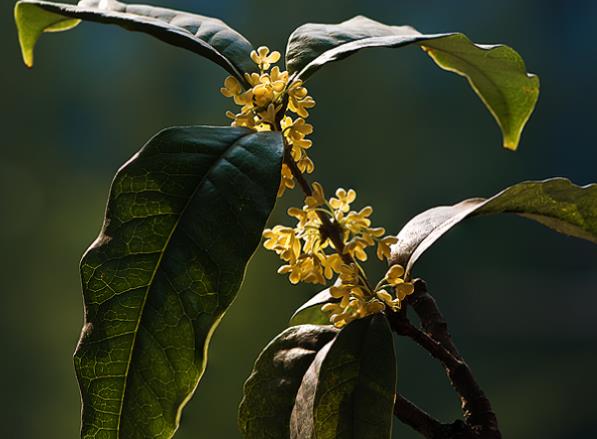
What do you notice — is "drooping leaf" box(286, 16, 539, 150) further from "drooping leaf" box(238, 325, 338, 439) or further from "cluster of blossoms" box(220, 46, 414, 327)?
"drooping leaf" box(238, 325, 338, 439)

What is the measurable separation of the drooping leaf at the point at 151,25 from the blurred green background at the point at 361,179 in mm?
2081

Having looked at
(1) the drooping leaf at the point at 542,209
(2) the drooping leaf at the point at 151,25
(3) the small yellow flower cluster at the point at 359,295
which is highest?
(2) the drooping leaf at the point at 151,25

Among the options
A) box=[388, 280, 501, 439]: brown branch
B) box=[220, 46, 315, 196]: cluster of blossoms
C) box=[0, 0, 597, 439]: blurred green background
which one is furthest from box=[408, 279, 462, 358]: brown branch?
box=[0, 0, 597, 439]: blurred green background

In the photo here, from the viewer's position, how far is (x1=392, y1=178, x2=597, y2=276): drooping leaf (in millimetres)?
394

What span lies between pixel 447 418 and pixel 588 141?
116 centimetres

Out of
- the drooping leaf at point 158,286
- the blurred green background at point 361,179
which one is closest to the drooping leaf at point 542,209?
the drooping leaf at point 158,286

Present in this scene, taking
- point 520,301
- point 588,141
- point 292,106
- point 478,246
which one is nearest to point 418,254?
point 292,106

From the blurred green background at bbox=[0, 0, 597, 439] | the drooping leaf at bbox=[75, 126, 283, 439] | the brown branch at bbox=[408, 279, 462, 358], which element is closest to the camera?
the drooping leaf at bbox=[75, 126, 283, 439]

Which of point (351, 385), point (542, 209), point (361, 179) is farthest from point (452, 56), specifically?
point (361, 179)

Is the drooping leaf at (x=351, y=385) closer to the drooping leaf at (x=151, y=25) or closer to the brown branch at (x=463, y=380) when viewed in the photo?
the brown branch at (x=463, y=380)

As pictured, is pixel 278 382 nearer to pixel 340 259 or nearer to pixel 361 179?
pixel 340 259

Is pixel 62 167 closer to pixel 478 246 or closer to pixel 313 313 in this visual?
pixel 478 246

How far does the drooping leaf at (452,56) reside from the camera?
38cm

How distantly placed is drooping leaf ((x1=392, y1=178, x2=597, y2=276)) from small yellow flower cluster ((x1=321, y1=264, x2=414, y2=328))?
0.07 ft
